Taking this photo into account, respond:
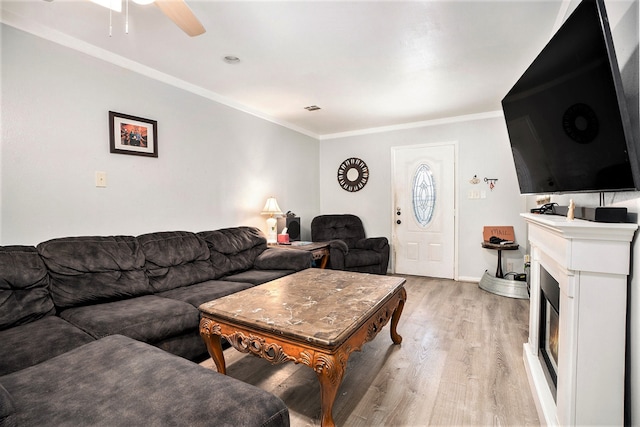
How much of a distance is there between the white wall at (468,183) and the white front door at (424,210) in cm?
11

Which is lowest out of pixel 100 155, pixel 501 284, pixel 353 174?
pixel 501 284

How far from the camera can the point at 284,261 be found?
314 centimetres

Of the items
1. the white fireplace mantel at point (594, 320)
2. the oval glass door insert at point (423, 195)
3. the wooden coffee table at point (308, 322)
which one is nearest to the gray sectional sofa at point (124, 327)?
the wooden coffee table at point (308, 322)

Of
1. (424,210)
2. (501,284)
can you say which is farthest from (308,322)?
(424,210)

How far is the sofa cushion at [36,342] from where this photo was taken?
1377mm

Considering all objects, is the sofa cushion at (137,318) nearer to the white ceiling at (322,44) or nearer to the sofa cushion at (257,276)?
the sofa cushion at (257,276)

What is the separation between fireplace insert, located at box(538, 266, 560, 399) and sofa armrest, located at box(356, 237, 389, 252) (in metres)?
2.49

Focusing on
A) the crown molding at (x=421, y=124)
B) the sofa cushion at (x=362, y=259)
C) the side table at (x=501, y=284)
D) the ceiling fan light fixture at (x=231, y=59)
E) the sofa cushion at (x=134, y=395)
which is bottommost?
the side table at (x=501, y=284)

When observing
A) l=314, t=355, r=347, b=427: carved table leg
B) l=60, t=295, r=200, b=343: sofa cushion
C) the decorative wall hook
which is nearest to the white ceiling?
the decorative wall hook

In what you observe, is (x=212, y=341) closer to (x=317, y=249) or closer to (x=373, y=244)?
(x=317, y=249)

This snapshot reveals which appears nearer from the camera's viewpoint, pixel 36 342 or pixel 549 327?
pixel 36 342

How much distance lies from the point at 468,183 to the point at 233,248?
333 cm

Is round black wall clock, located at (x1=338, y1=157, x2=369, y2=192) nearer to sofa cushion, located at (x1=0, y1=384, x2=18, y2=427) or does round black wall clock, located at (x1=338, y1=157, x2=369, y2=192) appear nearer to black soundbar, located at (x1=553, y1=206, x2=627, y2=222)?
black soundbar, located at (x1=553, y1=206, x2=627, y2=222)

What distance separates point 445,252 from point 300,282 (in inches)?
118
